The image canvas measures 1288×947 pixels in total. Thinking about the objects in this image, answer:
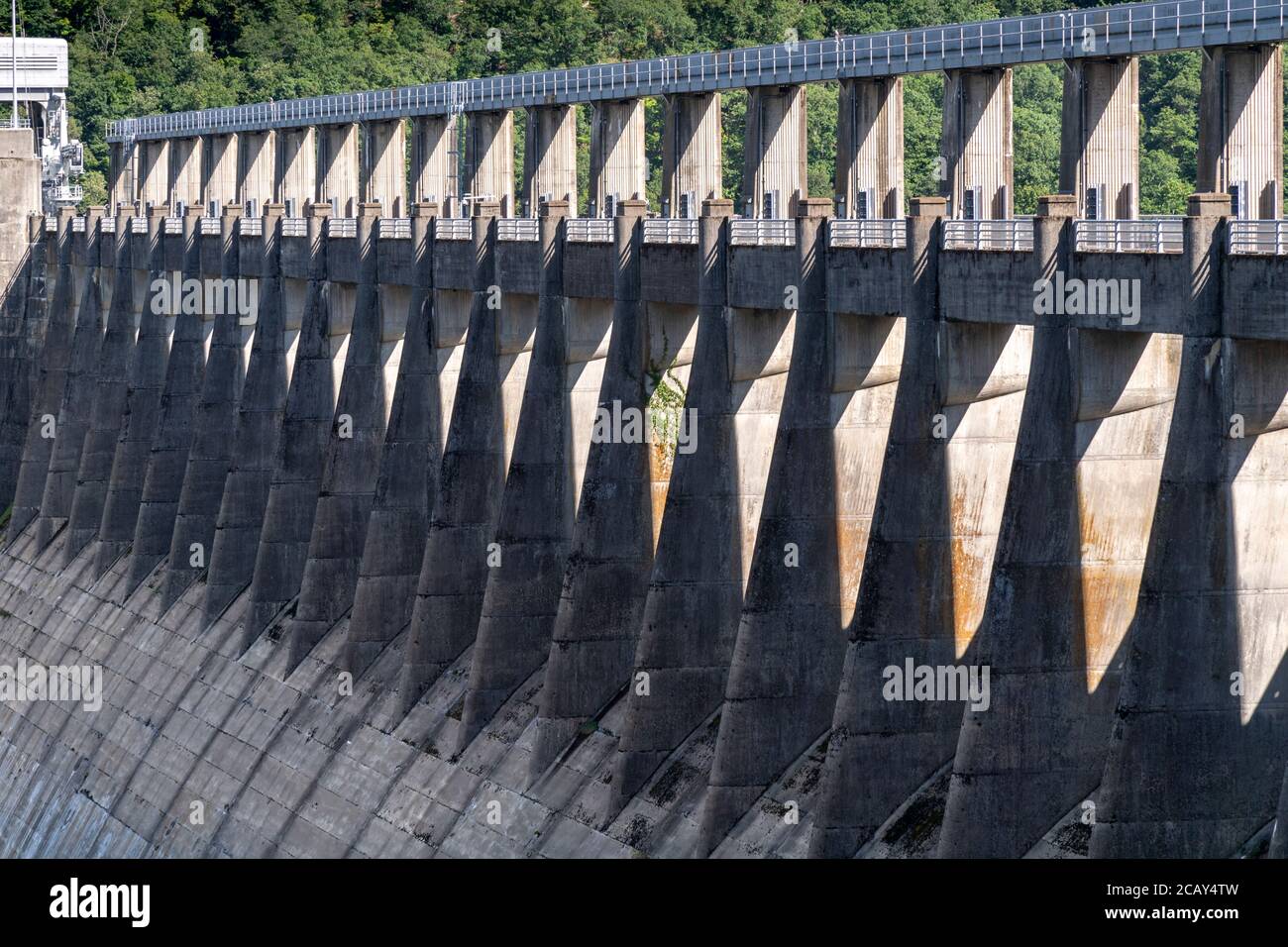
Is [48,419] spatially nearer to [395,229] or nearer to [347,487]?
[347,487]

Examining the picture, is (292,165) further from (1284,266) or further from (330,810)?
(1284,266)

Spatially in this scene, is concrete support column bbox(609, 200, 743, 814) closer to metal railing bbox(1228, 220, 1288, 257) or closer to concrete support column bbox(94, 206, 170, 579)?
metal railing bbox(1228, 220, 1288, 257)

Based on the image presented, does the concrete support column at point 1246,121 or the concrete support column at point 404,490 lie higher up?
the concrete support column at point 1246,121

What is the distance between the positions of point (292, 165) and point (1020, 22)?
46.1 m

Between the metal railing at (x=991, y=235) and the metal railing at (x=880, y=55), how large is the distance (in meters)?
4.71

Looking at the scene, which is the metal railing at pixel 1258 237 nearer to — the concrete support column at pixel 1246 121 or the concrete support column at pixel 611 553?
the concrete support column at pixel 1246 121

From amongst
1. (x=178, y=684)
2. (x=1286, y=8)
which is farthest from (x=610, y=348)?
(x=178, y=684)

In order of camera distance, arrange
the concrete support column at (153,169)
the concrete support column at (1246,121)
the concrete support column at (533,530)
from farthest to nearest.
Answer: the concrete support column at (153,169) → the concrete support column at (533,530) → the concrete support column at (1246,121)

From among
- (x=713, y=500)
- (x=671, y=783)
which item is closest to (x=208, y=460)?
(x=713, y=500)

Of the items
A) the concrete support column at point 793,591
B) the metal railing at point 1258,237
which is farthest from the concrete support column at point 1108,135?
the metal railing at point 1258,237

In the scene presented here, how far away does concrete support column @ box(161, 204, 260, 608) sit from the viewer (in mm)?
72188

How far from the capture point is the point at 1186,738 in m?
33.2

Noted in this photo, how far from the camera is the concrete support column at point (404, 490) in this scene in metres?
59.8

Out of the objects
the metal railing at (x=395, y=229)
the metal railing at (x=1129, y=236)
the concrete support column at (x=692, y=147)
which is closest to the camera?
the metal railing at (x=1129, y=236)
